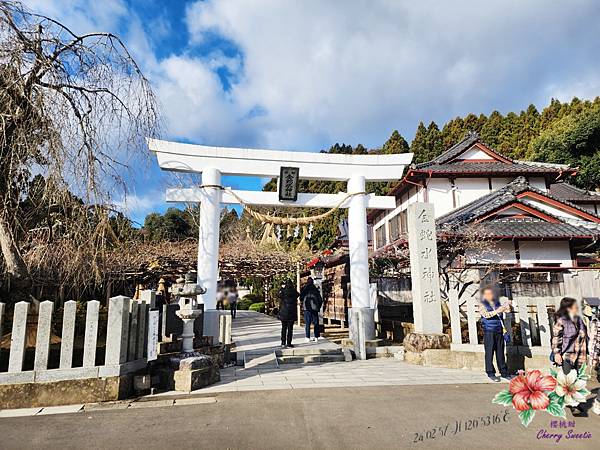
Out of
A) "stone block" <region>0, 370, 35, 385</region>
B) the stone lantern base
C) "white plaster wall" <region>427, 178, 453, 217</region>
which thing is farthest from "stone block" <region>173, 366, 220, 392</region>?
"white plaster wall" <region>427, 178, 453, 217</region>

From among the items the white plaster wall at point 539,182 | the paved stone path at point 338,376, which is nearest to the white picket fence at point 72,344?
the paved stone path at point 338,376

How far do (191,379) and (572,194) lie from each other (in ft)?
101

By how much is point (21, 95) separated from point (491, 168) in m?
22.1

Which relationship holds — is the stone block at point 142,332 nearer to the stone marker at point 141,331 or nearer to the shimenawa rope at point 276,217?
the stone marker at point 141,331

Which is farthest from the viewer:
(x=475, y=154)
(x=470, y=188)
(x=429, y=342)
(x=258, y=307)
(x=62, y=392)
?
(x=258, y=307)

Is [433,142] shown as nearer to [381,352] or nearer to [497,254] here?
[497,254]

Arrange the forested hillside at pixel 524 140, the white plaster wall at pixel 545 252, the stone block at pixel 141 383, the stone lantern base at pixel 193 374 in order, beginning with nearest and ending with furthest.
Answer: the stone block at pixel 141 383 → the stone lantern base at pixel 193 374 → the white plaster wall at pixel 545 252 → the forested hillside at pixel 524 140

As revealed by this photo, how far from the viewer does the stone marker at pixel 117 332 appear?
577cm

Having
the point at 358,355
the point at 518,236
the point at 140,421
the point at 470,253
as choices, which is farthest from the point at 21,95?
the point at 518,236

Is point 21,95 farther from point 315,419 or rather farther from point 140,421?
point 315,419

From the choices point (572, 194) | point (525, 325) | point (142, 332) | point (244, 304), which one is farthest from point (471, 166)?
point (244, 304)

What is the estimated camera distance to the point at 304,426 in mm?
4477

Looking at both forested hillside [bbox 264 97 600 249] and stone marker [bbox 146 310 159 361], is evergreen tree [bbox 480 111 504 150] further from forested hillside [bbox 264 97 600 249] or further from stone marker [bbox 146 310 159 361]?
stone marker [bbox 146 310 159 361]

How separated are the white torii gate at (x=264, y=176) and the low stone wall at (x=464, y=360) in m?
2.33
